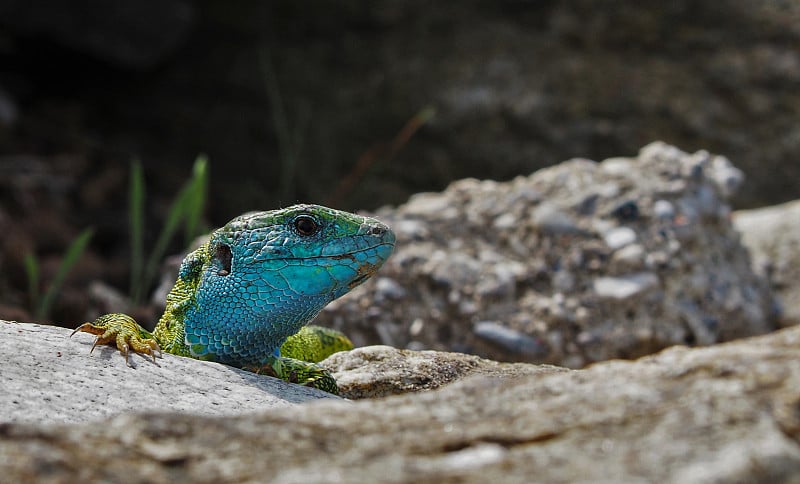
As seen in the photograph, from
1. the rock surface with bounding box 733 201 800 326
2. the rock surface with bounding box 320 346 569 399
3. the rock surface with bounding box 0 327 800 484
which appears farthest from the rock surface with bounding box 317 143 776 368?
the rock surface with bounding box 0 327 800 484

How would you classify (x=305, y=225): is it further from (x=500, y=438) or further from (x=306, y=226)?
(x=500, y=438)

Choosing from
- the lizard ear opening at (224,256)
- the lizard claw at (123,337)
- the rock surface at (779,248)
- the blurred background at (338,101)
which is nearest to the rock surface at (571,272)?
the rock surface at (779,248)

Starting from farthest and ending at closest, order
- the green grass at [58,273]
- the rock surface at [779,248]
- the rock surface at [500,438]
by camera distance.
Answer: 1. the green grass at [58,273]
2. the rock surface at [779,248]
3. the rock surface at [500,438]

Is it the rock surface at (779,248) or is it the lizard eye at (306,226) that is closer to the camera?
the lizard eye at (306,226)

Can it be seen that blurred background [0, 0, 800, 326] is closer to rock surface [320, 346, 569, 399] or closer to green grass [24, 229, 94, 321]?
green grass [24, 229, 94, 321]

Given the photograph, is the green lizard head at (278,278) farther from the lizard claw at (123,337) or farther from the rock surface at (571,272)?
the rock surface at (571,272)

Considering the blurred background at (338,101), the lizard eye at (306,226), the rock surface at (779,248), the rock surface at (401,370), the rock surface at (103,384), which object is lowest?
the rock surface at (103,384)

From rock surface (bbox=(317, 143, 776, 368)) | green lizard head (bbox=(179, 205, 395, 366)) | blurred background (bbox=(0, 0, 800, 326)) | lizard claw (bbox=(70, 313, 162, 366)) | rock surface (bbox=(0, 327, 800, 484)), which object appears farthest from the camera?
blurred background (bbox=(0, 0, 800, 326))
